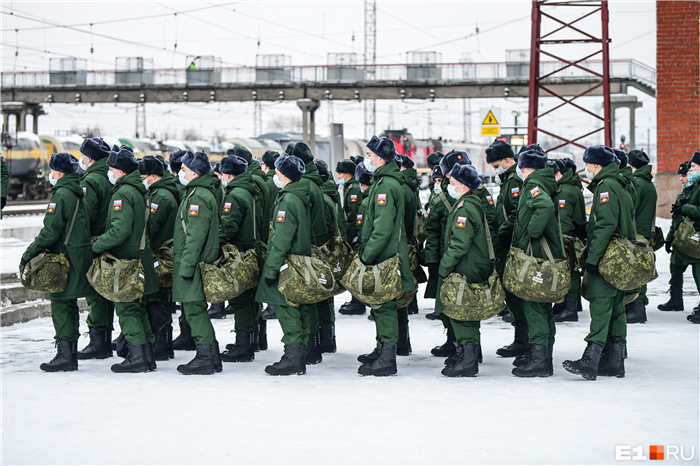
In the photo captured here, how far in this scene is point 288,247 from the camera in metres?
7.14

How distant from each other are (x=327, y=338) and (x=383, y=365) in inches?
51.7

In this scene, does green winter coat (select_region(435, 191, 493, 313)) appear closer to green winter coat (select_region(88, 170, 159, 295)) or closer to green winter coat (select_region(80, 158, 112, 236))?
green winter coat (select_region(88, 170, 159, 295))

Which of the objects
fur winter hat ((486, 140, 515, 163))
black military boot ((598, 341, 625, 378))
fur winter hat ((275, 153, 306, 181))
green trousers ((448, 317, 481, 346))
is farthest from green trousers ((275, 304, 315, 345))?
fur winter hat ((486, 140, 515, 163))

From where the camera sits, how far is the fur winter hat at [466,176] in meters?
7.20

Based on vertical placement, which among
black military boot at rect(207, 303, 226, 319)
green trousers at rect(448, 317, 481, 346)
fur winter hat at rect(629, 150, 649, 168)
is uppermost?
fur winter hat at rect(629, 150, 649, 168)

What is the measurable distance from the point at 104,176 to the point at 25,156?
1331 inches

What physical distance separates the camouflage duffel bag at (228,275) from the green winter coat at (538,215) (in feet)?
8.25

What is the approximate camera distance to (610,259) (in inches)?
275

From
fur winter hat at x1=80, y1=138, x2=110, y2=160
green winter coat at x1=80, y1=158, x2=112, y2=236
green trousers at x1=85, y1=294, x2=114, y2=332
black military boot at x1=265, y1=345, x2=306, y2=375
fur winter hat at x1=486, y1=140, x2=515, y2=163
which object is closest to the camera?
black military boot at x1=265, y1=345, x2=306, y2=375

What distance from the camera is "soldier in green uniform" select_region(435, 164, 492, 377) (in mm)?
7090

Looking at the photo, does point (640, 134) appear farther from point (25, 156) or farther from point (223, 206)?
point (223, 206)

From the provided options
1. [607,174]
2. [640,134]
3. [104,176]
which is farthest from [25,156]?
[640,134]

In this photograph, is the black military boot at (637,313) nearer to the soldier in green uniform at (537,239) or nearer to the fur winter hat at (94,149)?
the soldier in green uniform at (537,239)

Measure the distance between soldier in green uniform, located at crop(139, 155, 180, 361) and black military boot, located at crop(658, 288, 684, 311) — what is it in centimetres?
646
